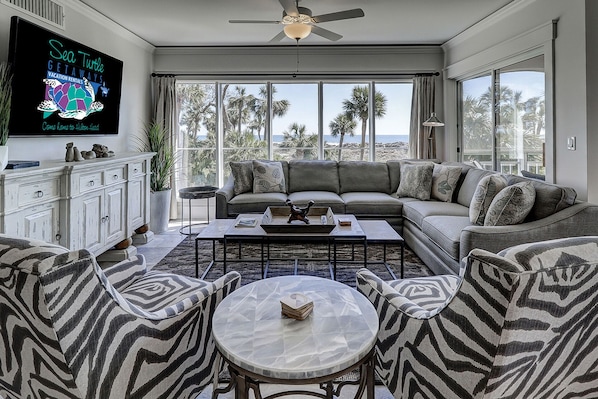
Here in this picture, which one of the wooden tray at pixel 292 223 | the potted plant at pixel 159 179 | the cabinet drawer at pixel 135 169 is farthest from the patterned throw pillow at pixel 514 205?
the potted plant at pixel 159 179

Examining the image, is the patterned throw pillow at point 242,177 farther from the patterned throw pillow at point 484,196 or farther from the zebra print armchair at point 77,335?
the zebra print armchair at point 77,335

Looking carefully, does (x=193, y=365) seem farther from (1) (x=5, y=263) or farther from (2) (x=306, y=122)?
(2) (x=306, y=122)

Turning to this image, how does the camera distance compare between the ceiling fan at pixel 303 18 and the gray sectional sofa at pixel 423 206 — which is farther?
the ceiling fan at pixel 303 18

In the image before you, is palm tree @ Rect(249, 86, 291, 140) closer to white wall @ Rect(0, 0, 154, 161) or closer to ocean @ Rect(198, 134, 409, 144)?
ocean @ Rect(198, 134, 409, 144)

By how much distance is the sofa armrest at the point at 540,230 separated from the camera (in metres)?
2.76

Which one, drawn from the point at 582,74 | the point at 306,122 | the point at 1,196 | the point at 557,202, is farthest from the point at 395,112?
Answer: the point at 1,196

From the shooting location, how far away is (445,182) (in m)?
4.59

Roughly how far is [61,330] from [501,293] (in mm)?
1183

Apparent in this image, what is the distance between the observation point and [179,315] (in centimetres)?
147

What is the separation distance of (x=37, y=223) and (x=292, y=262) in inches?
87.4

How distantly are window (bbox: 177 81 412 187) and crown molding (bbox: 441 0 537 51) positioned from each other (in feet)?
2.86

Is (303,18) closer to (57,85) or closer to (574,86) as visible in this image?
(57,85)

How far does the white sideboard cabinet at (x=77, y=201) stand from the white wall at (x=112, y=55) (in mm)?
376

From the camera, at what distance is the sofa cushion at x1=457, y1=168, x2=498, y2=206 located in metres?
4.18
